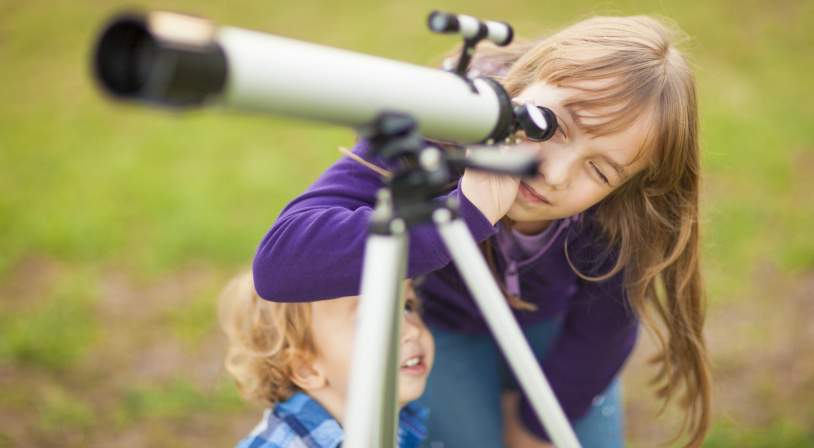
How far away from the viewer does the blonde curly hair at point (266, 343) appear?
1625 mm

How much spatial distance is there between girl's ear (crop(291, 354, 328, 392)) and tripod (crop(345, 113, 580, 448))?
0.70 m

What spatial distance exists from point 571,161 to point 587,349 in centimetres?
82

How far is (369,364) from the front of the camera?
2.74 ft

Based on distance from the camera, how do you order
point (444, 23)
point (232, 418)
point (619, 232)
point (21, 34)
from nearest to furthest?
1. point (444, 23)
2. point (619, 232)
3. point (232, 418)
4. point (21, 34)

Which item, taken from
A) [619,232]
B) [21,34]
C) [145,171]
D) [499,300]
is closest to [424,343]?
[619,232]

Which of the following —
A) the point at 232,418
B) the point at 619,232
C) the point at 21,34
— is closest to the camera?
the point at 619,232

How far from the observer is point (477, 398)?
1990 mm

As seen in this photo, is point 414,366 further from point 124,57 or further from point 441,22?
point 124,57

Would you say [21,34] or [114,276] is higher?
[21,34]

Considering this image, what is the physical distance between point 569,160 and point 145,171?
10.7 feet

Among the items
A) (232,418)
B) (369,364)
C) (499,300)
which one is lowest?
(232,418)

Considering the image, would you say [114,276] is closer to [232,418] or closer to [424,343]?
[232,418]

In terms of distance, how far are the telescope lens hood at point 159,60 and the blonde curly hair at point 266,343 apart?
0.91 m

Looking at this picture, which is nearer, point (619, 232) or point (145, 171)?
point (619, 232)
